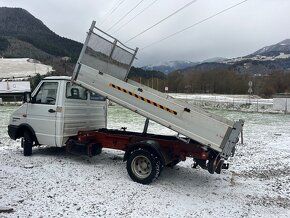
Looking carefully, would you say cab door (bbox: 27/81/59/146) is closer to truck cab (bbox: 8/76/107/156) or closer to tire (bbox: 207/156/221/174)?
truck cab (bbox: 8/76/107/156)

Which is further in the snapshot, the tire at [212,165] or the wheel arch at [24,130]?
the wheel arch at [24,130]

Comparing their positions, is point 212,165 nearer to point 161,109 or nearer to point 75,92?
point 161,109

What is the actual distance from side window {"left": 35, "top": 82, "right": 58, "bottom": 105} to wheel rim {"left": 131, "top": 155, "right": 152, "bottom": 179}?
3.13 metres

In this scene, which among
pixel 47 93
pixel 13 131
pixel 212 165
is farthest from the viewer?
pixel 13 131

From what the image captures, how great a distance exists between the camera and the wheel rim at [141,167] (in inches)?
286

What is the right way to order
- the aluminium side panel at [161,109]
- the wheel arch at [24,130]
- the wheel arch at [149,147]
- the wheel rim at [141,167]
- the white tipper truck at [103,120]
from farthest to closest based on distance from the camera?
the wheel arch at [24,130]
the wheel rim at [141,167]
the wheel arch at [149,147]
the white tipper truck at [103,120]
the aluminium side panel at [161,109]

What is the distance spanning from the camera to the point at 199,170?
29.3ft

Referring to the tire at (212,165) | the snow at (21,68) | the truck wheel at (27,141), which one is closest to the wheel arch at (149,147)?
the tire at (212,165)

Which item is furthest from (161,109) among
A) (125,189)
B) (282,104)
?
(282,104)

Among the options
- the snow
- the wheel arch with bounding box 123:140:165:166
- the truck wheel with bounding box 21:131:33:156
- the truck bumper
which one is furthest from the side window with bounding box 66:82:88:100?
the snow

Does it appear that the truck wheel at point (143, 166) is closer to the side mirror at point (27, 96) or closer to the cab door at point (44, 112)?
the cab door at point (44, 112)

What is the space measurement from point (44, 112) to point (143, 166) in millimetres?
3474

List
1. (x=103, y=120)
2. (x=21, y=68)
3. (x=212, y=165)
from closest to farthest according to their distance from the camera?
(x=212, y=165) → (x=103, y=120) → (x=21, y=68)

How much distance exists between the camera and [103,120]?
10.3 metres
